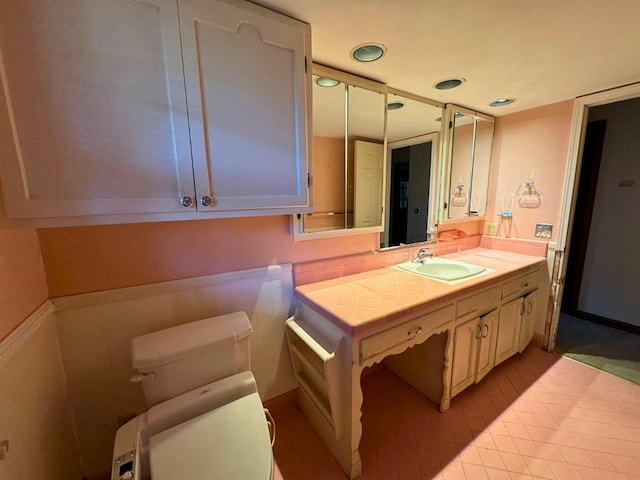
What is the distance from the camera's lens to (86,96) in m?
0.75

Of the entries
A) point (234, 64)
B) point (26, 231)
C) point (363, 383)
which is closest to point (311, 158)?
point (234, 64)

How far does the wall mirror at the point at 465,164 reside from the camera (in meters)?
2.09

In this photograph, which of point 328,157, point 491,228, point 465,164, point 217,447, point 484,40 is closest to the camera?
point 217,447

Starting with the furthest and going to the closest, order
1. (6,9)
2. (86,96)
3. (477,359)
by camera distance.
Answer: (477,359) < (86,96) < (6,9)

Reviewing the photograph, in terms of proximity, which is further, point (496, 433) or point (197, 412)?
point (496, 433)

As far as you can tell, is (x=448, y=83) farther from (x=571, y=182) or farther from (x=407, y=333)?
(x=407, y=333)

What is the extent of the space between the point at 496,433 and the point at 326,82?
7.17 feet

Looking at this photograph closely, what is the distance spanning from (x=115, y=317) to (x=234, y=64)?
1.15 metres

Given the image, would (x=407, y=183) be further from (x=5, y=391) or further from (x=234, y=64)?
(x=5, y=391)

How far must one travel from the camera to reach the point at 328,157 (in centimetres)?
154

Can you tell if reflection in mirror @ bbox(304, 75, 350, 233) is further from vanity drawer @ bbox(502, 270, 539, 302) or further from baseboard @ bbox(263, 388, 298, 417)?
vanity drawer @ bbox(502, 270, 539, 302)

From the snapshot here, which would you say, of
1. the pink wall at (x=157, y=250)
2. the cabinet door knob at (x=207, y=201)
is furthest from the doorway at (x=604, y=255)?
the cabinet door knob at (x=207, y=201)

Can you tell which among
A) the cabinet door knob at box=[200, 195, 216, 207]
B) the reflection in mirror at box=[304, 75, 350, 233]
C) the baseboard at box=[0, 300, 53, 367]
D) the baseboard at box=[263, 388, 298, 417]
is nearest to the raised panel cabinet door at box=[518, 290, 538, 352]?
the reflection in mirror at box=[304, 75, 350, 233]

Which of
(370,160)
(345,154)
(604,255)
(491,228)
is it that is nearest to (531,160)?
(491,228)
